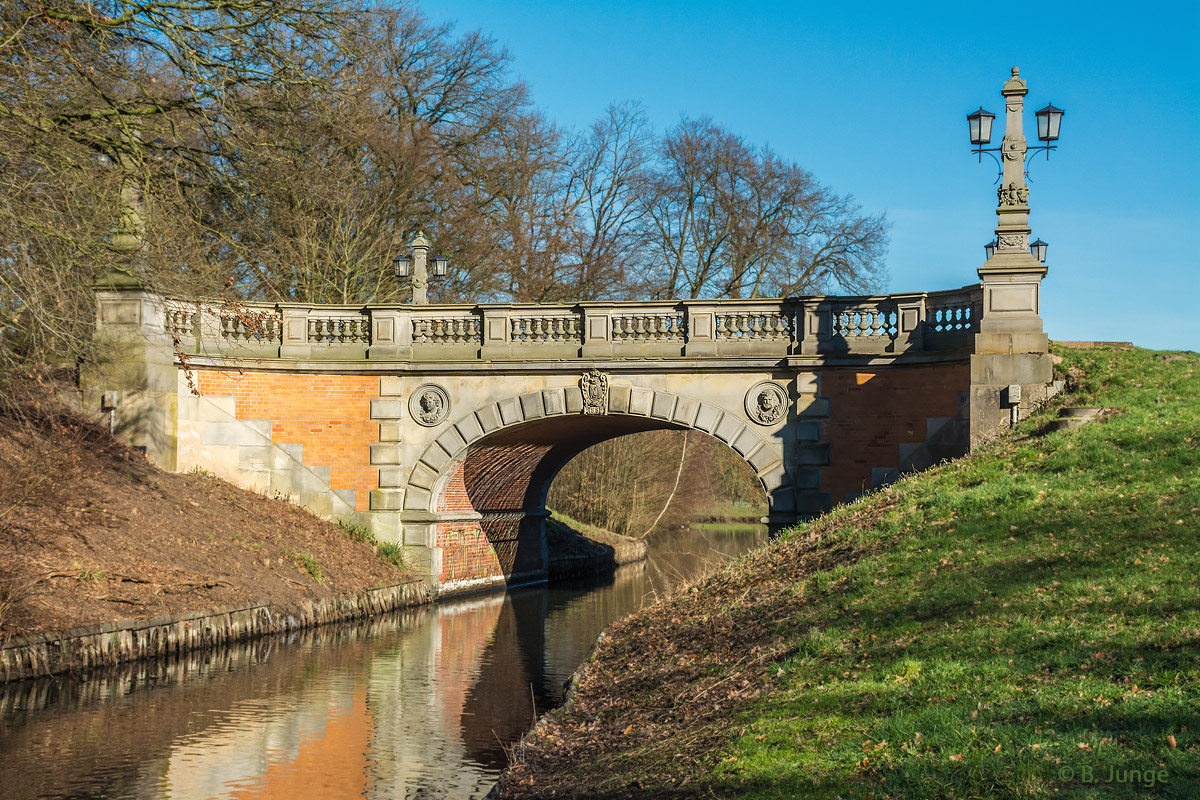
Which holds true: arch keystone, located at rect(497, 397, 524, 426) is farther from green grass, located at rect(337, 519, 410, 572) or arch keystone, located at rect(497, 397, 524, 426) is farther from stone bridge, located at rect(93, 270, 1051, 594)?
green grass, located at rect(337, 519, 410, 572)

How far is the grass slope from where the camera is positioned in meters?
5.18

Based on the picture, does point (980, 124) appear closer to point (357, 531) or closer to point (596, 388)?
point (596, 388)

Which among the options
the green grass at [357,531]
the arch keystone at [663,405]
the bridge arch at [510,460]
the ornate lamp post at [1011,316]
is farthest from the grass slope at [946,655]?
the green grass at [357,531]

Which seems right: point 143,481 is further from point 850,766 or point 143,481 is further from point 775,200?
point 775,200

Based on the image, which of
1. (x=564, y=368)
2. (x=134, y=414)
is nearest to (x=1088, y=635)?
(x=564, y=368)

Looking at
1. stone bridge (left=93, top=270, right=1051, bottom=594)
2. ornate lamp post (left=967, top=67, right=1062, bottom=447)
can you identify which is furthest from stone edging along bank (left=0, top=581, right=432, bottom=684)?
ornate lamp post (left=967, top=67, right=1062, bottom=447)

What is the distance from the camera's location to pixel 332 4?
1223 cm

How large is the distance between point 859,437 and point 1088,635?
11005 mm

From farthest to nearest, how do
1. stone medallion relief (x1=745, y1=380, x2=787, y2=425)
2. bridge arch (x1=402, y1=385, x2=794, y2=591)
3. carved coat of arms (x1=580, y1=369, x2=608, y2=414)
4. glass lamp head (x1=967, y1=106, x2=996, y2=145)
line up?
1. carved coat of arms (x1=580, y1=369, x2=608, y2=414)
2. bridge arch (x1=402, y1=385, x2=794, y2=591)
3. stone medallion relief (x1=745, y1=380, x2=787, y2=425)
4. glass lamp head (x1=967, y1=106, x2=996, y2=145)

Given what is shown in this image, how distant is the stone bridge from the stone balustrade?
3 cm

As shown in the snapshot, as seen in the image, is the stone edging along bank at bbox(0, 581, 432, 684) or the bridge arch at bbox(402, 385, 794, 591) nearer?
the stone edging along bank at bbox(0, 581, 432, 684)

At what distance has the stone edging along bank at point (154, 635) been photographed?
10.6 m

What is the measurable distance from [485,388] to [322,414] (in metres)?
2.87

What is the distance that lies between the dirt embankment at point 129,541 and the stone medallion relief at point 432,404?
2432 mm
